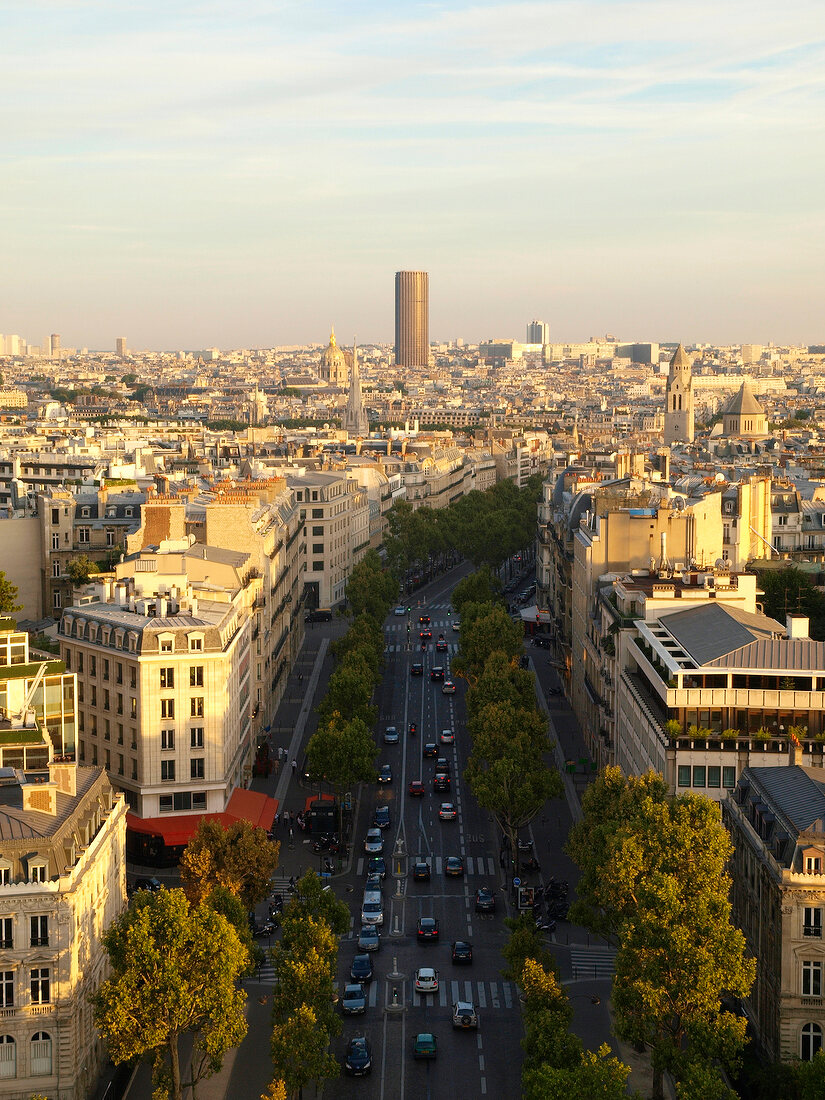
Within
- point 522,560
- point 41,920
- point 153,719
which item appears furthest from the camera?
point 522,560

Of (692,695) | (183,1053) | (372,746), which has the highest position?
(692,695)

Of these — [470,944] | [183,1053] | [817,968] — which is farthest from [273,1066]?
[817,968]

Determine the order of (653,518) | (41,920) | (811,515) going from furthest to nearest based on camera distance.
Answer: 1. (811,515)
2. (653,518)
3. (41,920)

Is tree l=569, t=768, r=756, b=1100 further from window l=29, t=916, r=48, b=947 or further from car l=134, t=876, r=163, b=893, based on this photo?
car l=134, t=876, r=163, b=893

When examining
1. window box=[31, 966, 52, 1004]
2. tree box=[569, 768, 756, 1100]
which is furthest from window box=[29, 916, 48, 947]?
tree box=[569, 768, 756, 1100]

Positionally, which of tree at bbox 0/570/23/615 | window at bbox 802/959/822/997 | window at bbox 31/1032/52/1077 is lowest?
window at bbox 31/1032/52/1077

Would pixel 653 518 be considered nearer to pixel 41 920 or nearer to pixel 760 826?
pixel 760 826
